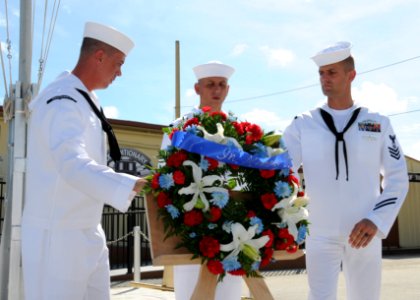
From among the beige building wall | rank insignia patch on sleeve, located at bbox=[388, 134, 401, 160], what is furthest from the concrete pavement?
the beige building wall

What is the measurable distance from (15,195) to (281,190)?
9.10 feet

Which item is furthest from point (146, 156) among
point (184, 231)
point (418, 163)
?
point (418, 163)

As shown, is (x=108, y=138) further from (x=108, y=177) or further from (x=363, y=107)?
(x=363, y=107)

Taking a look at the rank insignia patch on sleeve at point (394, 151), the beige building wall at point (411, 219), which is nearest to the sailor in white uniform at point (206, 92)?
the rank insignia patch on sleeve at point (394, 151)

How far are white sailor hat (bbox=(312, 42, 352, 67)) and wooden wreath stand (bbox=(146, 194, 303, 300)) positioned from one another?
4.85ft

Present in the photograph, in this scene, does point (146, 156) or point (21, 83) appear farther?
point (146, 156)

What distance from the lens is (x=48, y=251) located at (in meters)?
2.56

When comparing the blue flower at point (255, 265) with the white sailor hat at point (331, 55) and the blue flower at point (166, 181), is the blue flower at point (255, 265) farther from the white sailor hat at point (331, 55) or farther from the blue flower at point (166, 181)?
the white sailor hat at point (331, 55)

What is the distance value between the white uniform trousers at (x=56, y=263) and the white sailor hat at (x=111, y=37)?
1026 mm

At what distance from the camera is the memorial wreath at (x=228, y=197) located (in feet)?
8.04

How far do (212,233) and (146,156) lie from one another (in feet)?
42.5

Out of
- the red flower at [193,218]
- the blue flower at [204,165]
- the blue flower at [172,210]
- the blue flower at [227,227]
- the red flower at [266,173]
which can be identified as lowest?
the blue flower at [227,227]

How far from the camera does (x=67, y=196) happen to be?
8.54 feet

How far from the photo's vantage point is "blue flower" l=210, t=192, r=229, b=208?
2453mm
